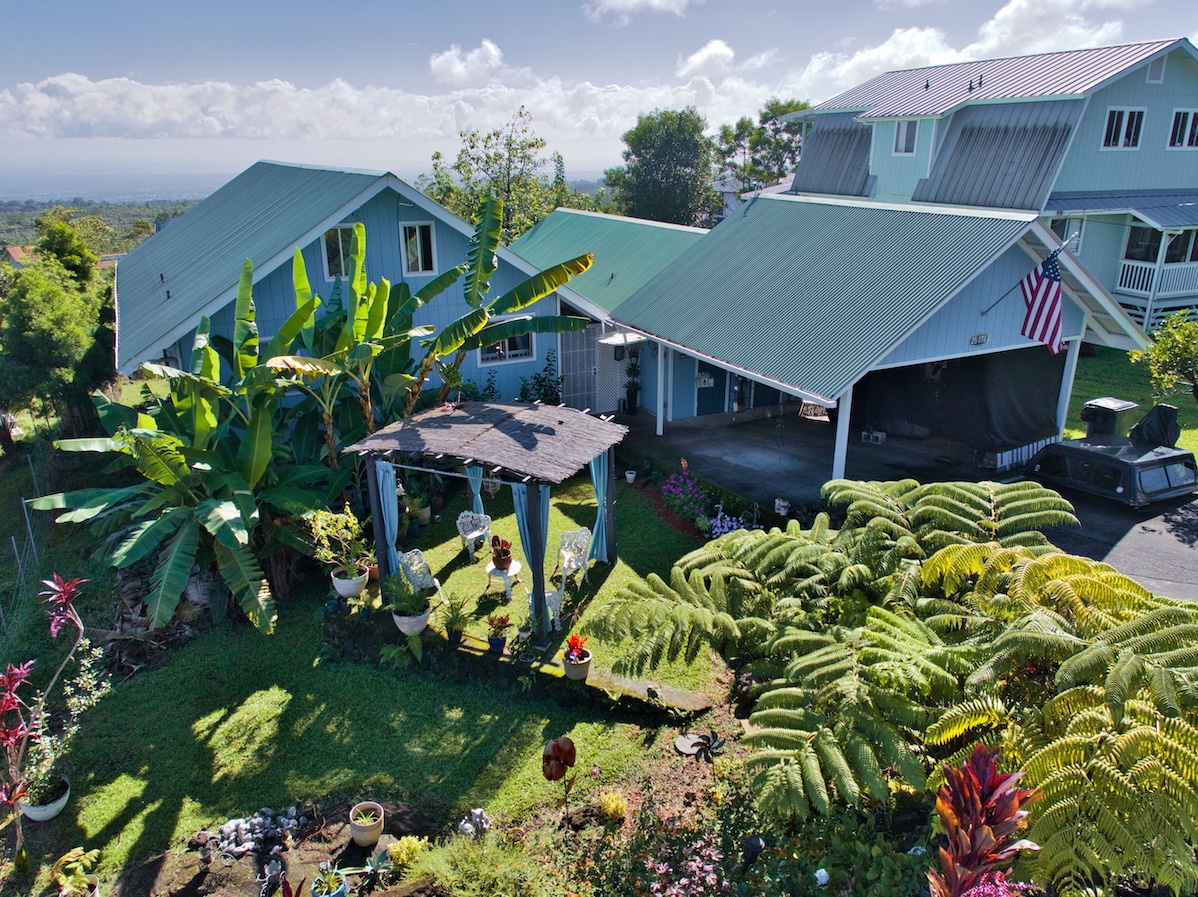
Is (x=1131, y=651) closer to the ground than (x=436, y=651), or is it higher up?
higher up

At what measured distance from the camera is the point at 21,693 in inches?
488

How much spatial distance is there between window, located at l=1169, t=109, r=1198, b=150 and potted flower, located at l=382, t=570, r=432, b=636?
31730mm

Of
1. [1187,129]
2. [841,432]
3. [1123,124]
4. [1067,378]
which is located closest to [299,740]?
[841,432]

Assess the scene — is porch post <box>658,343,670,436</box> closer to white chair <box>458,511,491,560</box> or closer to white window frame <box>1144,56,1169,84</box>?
white chair <box>458,511,491,560</box>

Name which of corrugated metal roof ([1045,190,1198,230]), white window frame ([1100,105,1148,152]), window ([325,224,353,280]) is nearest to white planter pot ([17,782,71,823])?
window ([325,224,353,280])

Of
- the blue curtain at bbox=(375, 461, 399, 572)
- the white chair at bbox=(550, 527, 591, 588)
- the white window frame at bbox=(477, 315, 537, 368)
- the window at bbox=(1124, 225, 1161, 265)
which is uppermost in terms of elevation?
the window at bbox=(1124, 225, 1161, 265)

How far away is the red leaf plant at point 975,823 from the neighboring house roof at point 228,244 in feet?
53.5

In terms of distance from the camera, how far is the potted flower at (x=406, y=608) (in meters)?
12.4

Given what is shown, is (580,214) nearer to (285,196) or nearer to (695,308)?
(285,196)

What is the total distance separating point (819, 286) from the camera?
17.6m

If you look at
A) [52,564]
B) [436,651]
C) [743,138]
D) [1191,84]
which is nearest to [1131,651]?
[436,651]

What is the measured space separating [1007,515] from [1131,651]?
9.92ft

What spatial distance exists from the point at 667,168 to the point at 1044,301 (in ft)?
142

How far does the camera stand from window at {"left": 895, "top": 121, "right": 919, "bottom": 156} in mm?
30938
